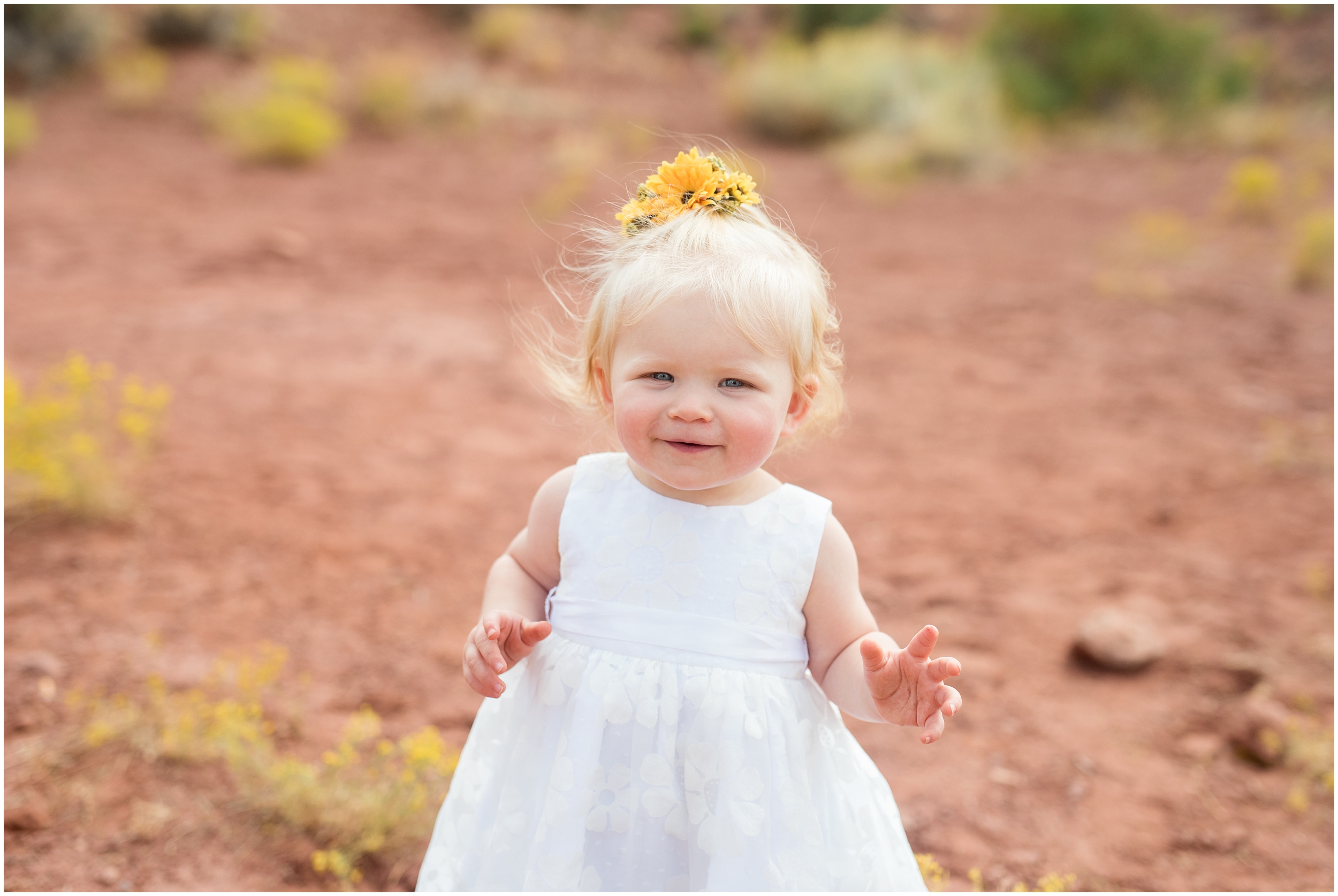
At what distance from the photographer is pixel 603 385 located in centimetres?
159

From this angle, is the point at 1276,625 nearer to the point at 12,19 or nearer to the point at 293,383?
the point at 293,383

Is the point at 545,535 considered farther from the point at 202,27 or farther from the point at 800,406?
the point at 202,27

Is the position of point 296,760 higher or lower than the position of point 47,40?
lower

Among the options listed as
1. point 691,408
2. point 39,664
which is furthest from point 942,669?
point 39,664

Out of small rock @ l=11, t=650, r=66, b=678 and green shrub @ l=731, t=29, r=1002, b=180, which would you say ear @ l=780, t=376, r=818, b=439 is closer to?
small rock @ l=11, t=650, r=66, b=678

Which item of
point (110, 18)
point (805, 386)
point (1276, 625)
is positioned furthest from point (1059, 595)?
point (110, 18)

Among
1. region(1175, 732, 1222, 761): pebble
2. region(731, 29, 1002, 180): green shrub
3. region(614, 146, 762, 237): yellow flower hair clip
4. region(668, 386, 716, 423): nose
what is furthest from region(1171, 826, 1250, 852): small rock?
region(731, 29, 1002, 180): green shrub

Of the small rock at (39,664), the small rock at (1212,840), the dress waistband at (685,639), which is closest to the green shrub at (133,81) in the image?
the small rock at (39,664)

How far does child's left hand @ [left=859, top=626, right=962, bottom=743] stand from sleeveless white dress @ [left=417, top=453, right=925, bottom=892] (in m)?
0.16

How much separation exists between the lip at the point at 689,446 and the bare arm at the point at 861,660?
261mm

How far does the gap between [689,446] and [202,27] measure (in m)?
13.2

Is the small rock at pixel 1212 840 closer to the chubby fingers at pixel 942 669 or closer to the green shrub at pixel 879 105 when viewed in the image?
the chubby fingers at pixel 942 669

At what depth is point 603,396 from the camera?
63.4 inches

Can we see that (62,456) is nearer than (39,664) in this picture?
No
